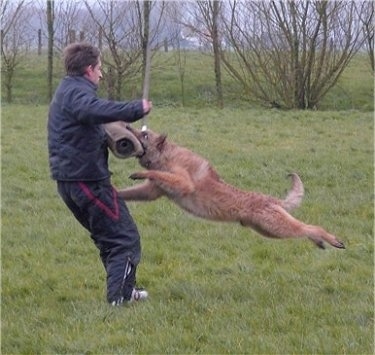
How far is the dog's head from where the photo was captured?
609 centimetres

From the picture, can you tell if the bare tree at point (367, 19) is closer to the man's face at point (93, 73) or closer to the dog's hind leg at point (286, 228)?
the dog's hind leg at point (286, 228)

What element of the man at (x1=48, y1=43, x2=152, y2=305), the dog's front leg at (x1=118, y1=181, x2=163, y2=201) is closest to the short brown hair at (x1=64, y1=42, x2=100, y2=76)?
the man at (x1=48, y1=43, x2=152, y2=305)

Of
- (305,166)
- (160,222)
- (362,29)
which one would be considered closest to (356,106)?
(362,29)

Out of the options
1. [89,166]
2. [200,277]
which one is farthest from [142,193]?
[200,277]

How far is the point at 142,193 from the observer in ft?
20.2

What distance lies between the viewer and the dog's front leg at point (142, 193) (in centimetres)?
611

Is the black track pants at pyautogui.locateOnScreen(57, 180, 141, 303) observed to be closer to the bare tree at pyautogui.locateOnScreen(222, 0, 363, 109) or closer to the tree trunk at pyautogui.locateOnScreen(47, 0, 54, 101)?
the bare tree at pyautogui.locateOnScreen(222, 0, 363, 109)

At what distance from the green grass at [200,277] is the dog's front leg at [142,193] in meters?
0.80

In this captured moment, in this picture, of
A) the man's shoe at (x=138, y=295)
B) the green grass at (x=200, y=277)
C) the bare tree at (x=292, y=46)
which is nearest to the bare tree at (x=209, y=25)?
the bare tree at (x=292, y=46)

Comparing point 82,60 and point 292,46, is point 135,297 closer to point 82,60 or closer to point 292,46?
point 82,60

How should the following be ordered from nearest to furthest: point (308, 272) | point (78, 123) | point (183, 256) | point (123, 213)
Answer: point (78, 123), point (123, 213), point (308, 272), point (183, 256)

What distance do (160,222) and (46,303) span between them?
2776 millimetres

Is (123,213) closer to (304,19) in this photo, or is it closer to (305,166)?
(305,166)

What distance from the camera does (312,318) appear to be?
218 inches
